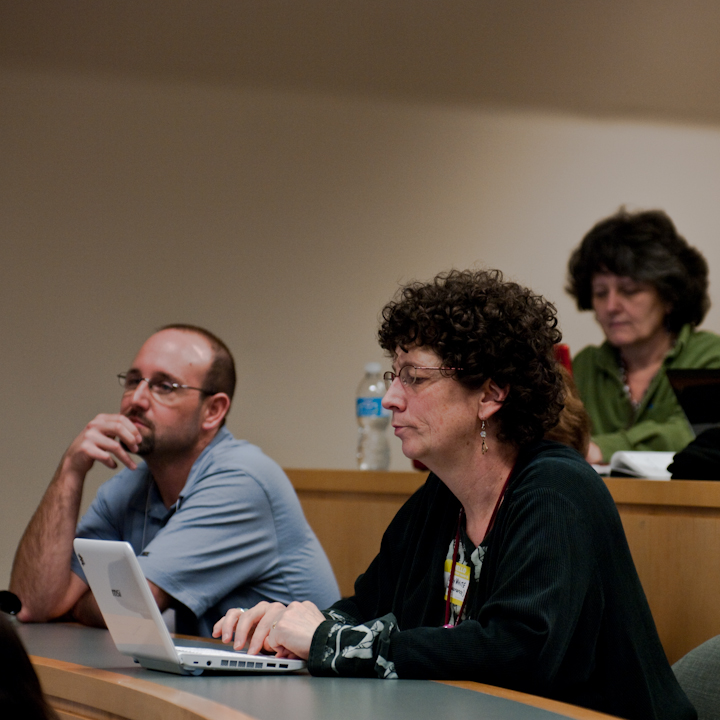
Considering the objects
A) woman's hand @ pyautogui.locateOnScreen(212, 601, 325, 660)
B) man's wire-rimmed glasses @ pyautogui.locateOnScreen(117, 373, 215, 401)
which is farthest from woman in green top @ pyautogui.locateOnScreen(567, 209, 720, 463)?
woman's hand @ pyautogui.locateOnScreen(212, 601, 325, 660)

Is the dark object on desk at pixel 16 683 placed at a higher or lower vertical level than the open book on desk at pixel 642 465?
lower

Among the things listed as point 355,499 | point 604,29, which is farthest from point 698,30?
point 355,499

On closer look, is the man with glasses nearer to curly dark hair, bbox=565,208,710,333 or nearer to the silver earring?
the silver earring

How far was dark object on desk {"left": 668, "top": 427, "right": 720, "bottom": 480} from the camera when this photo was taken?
6.29 ft

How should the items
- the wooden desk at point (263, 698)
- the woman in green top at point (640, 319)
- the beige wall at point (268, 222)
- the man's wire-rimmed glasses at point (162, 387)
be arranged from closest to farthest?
the wooden desk at point (263, 698), the man's wire-rimmed glasses at point (162, 387), the woman in green top at point (640, 319), the beige wall at point (268, 222)

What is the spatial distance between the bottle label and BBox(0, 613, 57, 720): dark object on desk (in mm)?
2321

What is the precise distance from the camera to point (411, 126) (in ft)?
12.0

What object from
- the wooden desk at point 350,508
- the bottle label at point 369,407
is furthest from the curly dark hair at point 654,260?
the wooden desk at point 350,508

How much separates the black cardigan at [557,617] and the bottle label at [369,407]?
1.59 metres

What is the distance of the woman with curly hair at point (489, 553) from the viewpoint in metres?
1.21

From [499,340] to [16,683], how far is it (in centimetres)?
93

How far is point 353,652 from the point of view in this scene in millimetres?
1227

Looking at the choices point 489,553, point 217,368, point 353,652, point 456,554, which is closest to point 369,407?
point 217,368

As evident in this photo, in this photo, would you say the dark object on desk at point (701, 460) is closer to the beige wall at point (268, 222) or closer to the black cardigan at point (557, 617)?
the black cardigan at point (557, 617)
